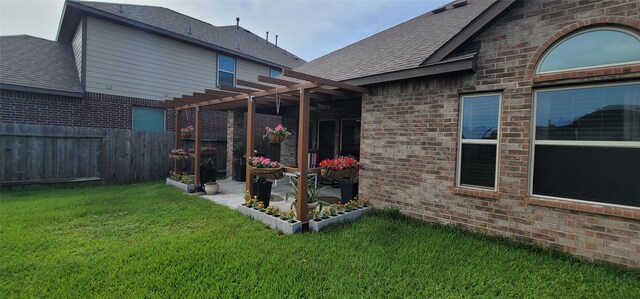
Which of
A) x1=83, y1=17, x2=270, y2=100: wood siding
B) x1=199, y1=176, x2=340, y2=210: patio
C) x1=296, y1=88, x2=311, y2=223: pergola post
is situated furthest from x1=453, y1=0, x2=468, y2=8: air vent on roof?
x1=83, y1=17, x2=270, y2=100: wood siding

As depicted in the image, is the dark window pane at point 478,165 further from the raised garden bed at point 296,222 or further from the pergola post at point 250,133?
the pergola post at point 250,133

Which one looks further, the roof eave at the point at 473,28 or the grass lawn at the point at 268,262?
the roof eave at the point at 473,28

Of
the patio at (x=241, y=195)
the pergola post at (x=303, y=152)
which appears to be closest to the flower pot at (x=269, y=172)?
the pergola post at (x=303, y=152)

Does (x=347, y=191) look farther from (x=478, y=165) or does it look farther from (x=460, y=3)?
(x=460, y=3)

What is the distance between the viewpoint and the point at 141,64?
9844mm

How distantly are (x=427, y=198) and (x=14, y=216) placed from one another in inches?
290

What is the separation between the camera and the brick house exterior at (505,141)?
10.8ft

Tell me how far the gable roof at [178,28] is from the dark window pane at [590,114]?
38.2 ft

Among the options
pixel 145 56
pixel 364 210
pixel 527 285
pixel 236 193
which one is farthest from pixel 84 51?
pixel 527 285

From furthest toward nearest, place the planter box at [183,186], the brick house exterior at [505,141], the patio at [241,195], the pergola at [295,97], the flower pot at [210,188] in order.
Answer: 1. the planter box at [183,186]
2. the flower pot at [210,188]
3. the patio at [241,195]
4. the pergola at [295,97]
5. the brick house exterior at [505,141]

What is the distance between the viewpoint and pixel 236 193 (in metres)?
7.35

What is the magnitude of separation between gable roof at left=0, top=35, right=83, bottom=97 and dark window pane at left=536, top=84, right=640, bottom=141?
465 inches

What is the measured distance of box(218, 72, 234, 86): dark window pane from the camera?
12305mm

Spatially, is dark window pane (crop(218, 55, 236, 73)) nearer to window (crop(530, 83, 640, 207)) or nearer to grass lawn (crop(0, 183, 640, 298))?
grass lawn (crop(0, 183, 640, 298))
